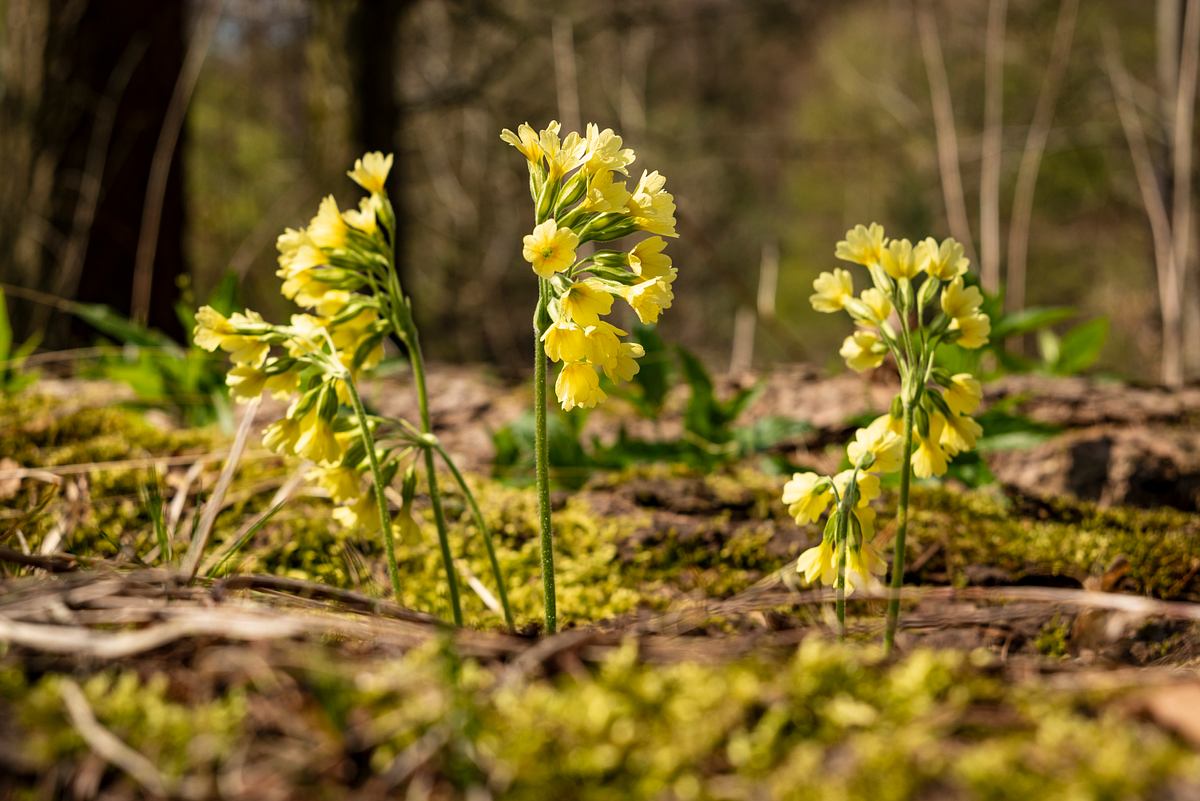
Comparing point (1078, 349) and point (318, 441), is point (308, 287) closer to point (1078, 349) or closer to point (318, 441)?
point (318, 441)

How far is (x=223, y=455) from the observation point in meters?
2.49

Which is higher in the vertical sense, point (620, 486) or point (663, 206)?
point (663, 206)

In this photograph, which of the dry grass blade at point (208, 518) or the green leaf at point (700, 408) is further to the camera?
the green leaf at point (700, 408)

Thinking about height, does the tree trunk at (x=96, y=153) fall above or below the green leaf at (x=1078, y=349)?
above

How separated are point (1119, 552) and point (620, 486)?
1247 millimetres

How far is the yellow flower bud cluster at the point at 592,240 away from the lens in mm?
1610

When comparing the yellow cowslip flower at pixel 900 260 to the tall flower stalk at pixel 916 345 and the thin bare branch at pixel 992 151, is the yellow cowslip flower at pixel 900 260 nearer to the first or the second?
the tall flower stalk at pixel 916 345

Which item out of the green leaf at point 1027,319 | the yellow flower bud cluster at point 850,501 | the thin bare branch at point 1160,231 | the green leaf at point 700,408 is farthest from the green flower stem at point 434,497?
the thin bare branch at point 1160,231

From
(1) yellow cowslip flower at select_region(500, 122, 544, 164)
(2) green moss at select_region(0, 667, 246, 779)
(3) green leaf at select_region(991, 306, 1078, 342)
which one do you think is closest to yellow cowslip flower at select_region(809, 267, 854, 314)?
(1) yellow cowslip flower at select_region(500, 122, 544, 164)

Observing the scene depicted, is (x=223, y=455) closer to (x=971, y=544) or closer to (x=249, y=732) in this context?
(x=249, y=732)

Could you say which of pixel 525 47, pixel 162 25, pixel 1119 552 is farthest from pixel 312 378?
pixel 525 47

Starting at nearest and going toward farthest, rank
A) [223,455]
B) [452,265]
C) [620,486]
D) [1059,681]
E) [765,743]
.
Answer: [765,743]
[1059,681]
[223,455]
[620,486]
[452,265]

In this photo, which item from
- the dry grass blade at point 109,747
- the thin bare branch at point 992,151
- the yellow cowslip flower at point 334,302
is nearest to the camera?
the dry grass blade at point 109,747

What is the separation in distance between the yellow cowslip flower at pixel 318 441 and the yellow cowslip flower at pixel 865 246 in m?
0.96
